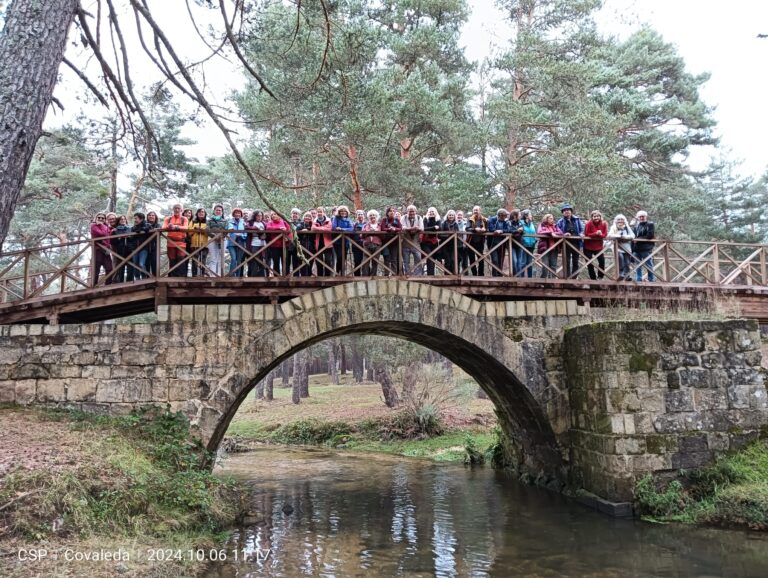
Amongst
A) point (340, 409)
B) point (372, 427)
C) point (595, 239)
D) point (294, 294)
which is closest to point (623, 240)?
point (595, 239)

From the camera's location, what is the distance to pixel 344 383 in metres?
28.2

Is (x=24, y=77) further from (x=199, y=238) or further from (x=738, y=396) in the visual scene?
(x=738, y=396)

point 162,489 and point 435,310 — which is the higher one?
point 435,310

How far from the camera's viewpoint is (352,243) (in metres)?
8.82

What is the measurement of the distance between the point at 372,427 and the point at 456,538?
9231 mm

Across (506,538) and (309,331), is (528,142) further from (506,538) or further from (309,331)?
(506,538)

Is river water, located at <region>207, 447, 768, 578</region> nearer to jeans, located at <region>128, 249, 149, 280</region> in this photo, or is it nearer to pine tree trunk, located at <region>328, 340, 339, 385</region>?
jeans, located at <region>128, 249, 149, 280</region>

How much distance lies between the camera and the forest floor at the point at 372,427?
47.0ft

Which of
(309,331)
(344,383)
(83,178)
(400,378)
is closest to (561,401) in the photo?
(309,331)

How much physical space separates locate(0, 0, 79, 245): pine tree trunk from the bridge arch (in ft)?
13.5

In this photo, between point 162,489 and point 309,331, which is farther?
point 309,331

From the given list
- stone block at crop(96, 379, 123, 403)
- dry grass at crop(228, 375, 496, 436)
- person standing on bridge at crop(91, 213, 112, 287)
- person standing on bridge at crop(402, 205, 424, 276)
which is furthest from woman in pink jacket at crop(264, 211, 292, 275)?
dry grass at crop(228, 375, 496, 436)

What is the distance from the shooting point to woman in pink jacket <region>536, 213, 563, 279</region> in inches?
361

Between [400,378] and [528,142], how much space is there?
7.92 m
